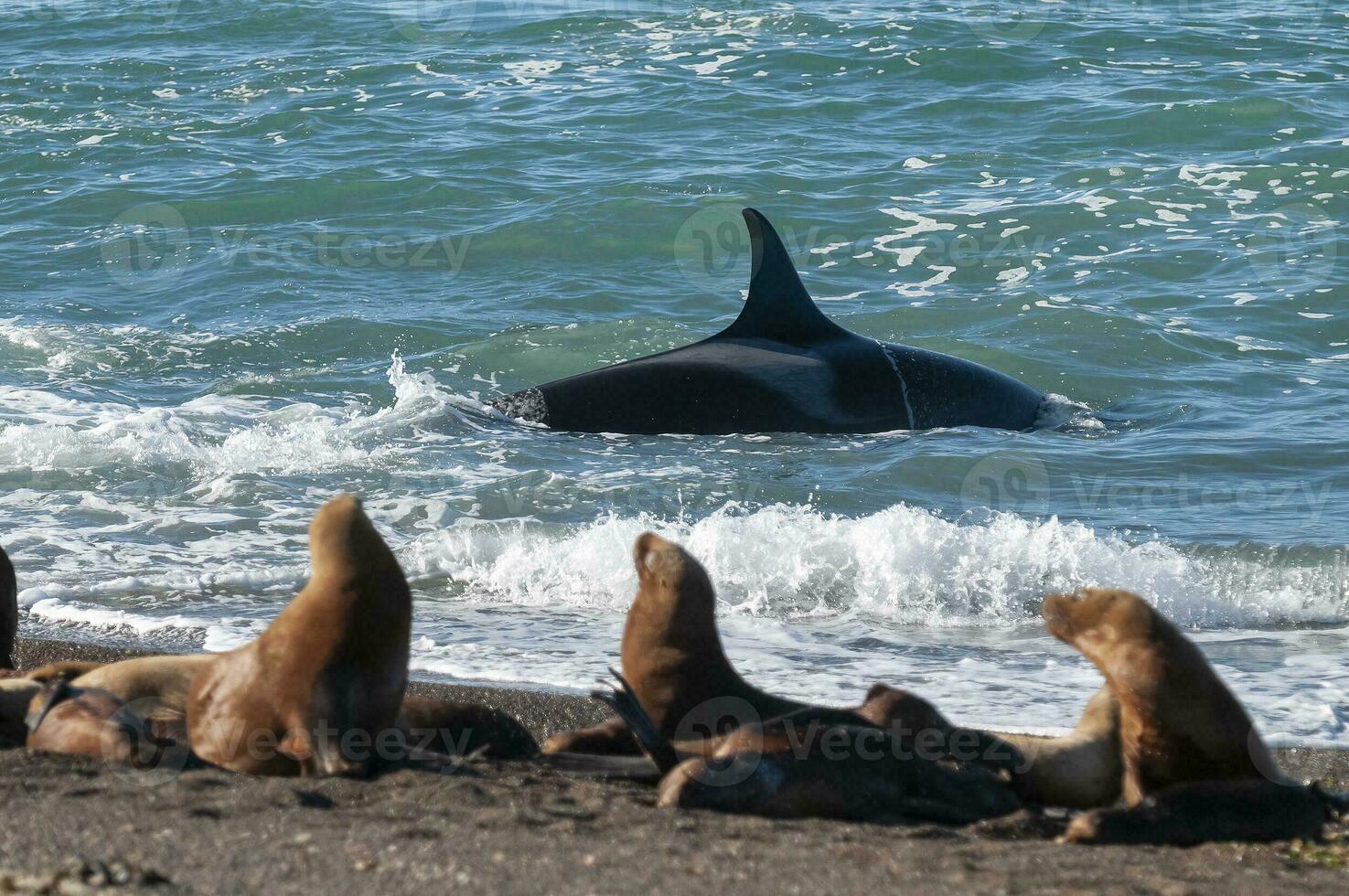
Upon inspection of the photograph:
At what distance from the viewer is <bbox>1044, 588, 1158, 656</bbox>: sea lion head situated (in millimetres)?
3998

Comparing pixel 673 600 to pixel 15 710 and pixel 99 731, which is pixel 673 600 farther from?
pixel 15 710

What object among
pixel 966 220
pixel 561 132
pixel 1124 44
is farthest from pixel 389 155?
pixel 1124 44

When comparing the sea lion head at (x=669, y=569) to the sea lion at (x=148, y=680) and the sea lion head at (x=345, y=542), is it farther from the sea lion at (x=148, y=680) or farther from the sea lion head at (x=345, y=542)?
the sea lion at (x=148, y=680)

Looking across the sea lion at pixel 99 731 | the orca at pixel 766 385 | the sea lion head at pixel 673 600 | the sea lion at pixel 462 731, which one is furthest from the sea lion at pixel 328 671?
the orca at pixel 766 385

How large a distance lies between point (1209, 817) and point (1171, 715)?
0.30 m

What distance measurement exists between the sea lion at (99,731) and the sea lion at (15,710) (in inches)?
1.8

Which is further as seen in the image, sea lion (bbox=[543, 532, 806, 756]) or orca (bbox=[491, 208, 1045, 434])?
orca (bbox=[491, 208, 1045, 434])

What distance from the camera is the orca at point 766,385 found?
9195 mm

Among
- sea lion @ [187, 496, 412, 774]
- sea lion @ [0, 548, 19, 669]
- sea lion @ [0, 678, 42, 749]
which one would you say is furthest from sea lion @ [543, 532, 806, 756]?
sea lion @ [0, 548, 19, 669]

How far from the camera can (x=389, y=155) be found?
58.1ft

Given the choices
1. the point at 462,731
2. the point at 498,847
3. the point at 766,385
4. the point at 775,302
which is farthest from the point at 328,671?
the point at 775,302

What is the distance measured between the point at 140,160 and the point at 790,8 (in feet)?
33.1

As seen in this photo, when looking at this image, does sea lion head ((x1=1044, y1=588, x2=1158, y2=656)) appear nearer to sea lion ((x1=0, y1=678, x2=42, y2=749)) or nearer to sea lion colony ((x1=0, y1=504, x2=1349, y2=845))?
sea lion colony ((x1=0, y1=504, x2=1349, y2=845))

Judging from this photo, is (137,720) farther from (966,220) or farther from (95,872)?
(966,220)
